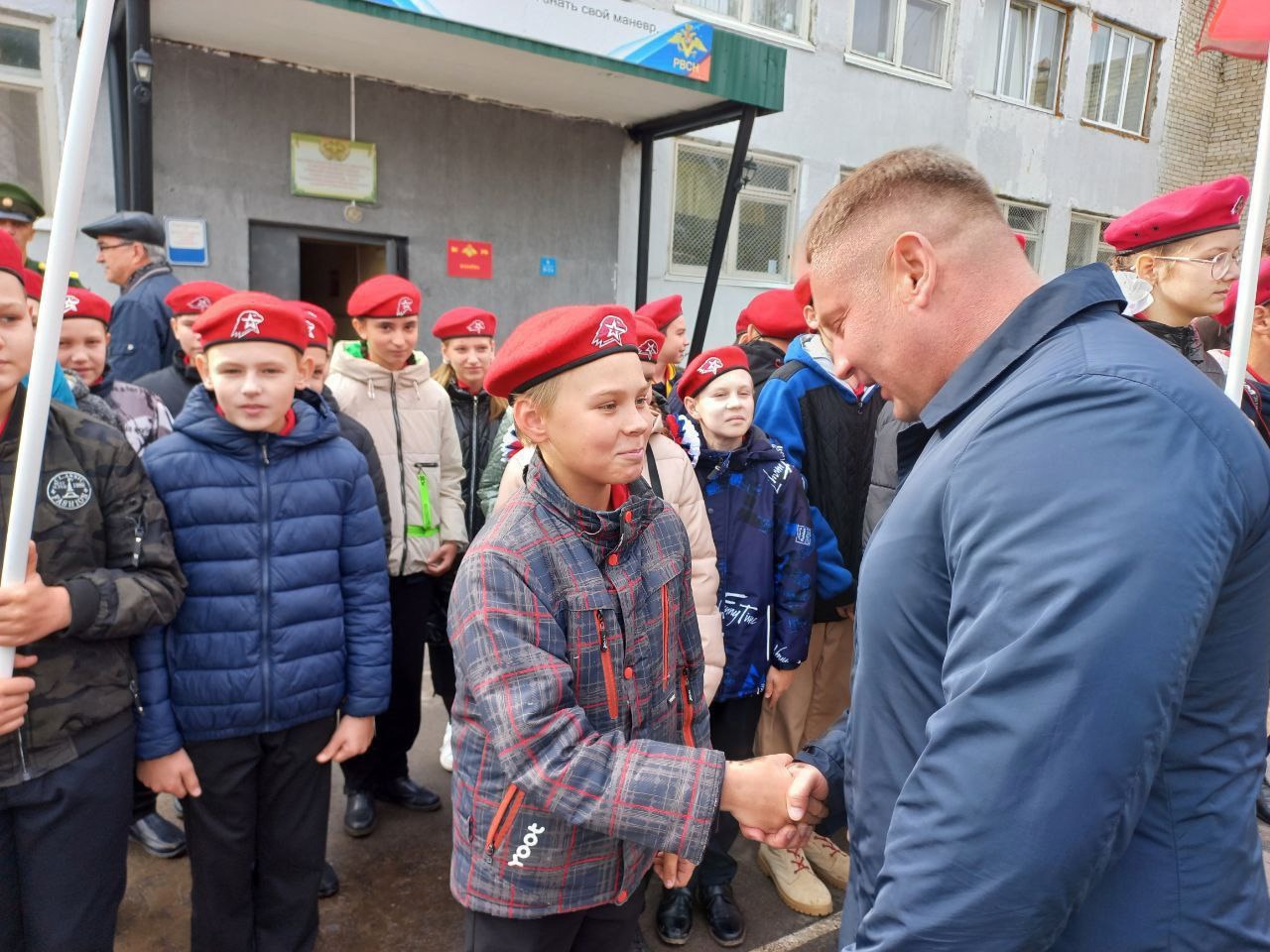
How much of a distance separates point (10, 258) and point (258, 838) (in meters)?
1.70

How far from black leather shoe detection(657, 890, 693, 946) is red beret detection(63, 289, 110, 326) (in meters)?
3.06

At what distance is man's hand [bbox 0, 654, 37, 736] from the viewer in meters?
1.68

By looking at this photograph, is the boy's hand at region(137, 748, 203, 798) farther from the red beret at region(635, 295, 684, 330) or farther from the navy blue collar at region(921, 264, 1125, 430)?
the red beret at region(635, 295, 684, 330)

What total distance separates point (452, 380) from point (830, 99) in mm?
7992

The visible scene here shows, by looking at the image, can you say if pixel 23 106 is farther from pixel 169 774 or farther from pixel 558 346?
pixel 558 346

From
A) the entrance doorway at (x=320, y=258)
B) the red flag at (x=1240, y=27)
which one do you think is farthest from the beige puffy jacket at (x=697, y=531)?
the entrance doorway at (x=320, y=258)

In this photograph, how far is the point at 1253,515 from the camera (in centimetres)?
88

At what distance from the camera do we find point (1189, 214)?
274 cm

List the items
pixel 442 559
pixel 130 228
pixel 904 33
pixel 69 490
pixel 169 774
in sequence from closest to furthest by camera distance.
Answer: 1. pixel 69 490
2. pixel 169 774
3. pixel 442 559
4. pixel 130 228
5. pixel 904 33

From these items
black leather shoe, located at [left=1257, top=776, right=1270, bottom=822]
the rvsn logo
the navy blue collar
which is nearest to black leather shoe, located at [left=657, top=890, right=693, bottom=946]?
the rvsn logo

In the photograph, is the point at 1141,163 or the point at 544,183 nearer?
the point at 544,183

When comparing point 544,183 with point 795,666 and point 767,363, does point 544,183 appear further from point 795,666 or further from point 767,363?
point 795,666

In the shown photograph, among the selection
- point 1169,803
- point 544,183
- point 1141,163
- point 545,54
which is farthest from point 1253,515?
point 1141,163

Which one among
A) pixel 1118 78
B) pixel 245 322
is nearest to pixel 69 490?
pixel 245 322
